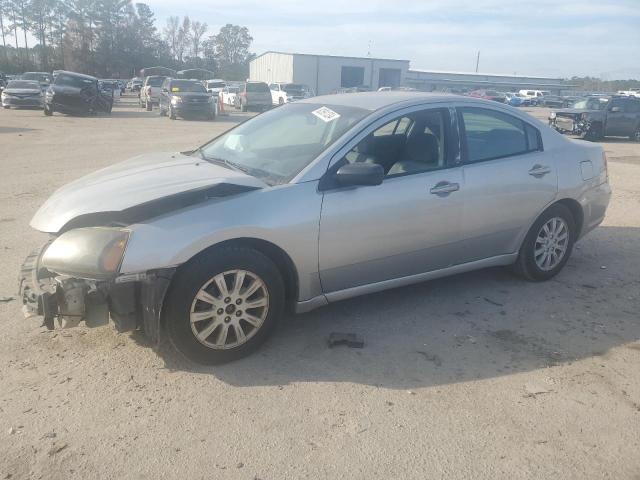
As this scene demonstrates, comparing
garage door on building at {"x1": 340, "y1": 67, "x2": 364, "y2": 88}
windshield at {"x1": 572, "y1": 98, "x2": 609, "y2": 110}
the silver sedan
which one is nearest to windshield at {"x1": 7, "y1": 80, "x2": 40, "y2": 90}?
windshield at {"x1": 572, "y1": 98, "x2": 609, "y2": 110}

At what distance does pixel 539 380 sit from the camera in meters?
3.36

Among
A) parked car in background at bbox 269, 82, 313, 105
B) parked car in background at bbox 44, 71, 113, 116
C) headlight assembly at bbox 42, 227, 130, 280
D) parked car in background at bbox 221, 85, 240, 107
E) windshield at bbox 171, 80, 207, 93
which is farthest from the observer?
parked car in background at bbox 221, 85, 240, 107

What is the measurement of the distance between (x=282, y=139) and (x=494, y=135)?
1.79m

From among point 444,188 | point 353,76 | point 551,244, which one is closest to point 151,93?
point 551,244

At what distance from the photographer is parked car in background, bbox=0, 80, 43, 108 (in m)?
26.1

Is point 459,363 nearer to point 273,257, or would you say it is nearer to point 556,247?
point 273,257

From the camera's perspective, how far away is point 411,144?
436 cm

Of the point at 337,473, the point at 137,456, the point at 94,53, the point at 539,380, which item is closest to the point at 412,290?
the point at 539,380

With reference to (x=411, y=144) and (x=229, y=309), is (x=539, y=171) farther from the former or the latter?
(x=229, y=309)

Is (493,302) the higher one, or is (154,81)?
(154,81)

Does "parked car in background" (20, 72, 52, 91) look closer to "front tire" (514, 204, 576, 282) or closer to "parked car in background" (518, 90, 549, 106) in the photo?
"front tire" (514, 204, 576, 282)

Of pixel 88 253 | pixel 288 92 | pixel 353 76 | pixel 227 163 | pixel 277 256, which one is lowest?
pixel 277 256

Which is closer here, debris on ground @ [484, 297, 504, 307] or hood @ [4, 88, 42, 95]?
debris on ground @ [484, 297, 504, 307]

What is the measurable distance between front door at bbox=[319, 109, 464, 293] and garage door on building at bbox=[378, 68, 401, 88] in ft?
215
